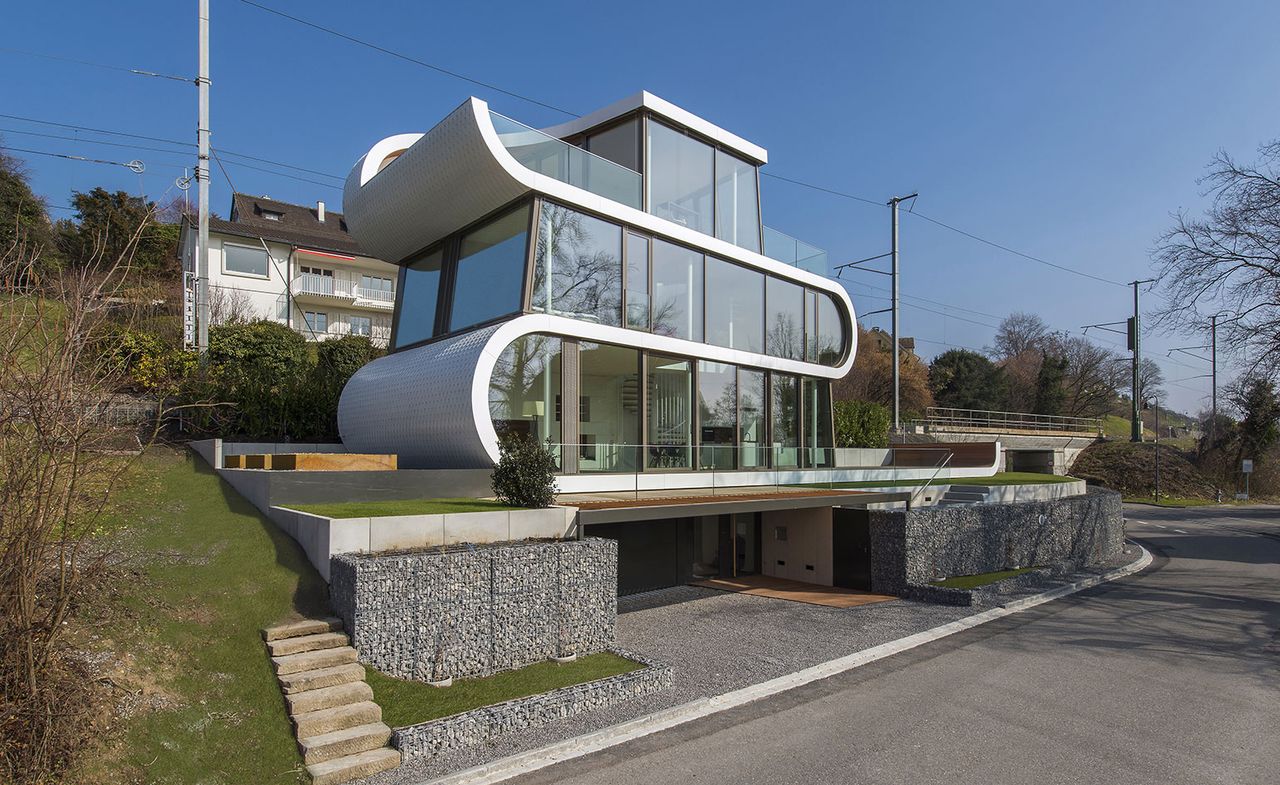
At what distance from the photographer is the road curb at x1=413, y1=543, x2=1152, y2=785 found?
22.1 ft

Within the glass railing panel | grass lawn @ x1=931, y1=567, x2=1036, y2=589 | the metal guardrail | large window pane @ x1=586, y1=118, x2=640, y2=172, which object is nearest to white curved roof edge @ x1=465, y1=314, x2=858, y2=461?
the glass railing panel

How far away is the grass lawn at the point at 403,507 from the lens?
32.5 ft

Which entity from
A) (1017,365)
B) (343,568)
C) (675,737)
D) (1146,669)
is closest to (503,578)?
(343,568)

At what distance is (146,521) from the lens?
10.1m

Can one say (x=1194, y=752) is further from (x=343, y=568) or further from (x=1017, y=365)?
(x=1017, y=365)

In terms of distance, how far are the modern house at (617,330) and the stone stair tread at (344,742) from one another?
4.26 meters

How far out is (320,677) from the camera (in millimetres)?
7297

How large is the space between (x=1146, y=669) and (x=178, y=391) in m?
19.9

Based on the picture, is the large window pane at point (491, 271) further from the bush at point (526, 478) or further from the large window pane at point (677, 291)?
the bush at point (526, 478)

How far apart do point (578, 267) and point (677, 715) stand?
9493mm

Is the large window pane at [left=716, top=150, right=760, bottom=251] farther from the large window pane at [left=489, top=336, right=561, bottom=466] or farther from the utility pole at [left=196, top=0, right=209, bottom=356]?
the utility pole at [left=196, top=0, right=209, bottom=356]

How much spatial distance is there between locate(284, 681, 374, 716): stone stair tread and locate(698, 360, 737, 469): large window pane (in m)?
10.5

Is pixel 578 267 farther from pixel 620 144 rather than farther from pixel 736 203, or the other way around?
pixel 736 203

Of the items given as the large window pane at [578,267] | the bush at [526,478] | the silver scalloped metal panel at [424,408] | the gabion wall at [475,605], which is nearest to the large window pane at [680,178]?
the large window pane at [578,267]
